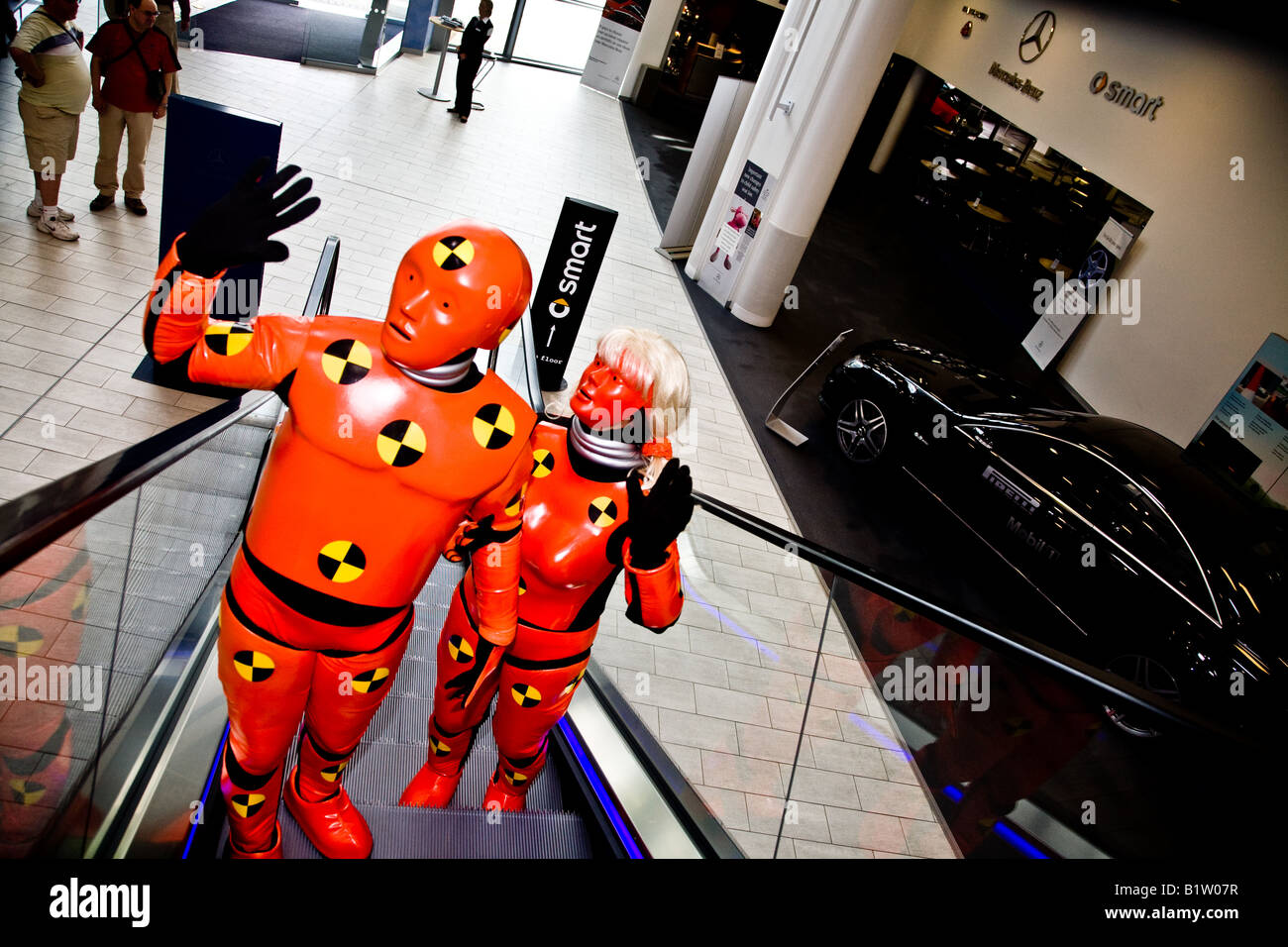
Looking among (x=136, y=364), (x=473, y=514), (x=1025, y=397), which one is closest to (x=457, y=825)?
(x=473, y=514)

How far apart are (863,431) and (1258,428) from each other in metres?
4.31

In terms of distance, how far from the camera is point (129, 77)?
21.7ft

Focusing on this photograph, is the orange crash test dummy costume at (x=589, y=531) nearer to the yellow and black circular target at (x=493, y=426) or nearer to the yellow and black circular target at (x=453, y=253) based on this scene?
the yellow and black circular target at (x=493, y=426)

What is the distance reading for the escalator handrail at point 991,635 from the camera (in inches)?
82.7

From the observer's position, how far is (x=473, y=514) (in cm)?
238

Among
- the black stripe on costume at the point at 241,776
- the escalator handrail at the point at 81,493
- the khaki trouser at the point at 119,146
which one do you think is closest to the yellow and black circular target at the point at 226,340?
the escalator handrail at the point at 81,493

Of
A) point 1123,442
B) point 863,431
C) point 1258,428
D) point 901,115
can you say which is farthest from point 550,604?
point 901,115

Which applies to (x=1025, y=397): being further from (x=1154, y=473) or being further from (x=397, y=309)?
(x=397, y=309)

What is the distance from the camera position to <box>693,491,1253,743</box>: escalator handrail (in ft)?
6.89

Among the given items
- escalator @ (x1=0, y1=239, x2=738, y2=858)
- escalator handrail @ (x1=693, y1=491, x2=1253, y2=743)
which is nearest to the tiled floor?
escalator handrail @ (x1=693, y1=491, x2=1253, y2=743)

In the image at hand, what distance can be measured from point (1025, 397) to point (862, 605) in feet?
16.4

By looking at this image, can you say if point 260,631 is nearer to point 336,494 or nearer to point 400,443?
point 336,494

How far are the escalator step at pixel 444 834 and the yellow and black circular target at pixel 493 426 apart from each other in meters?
1.69
